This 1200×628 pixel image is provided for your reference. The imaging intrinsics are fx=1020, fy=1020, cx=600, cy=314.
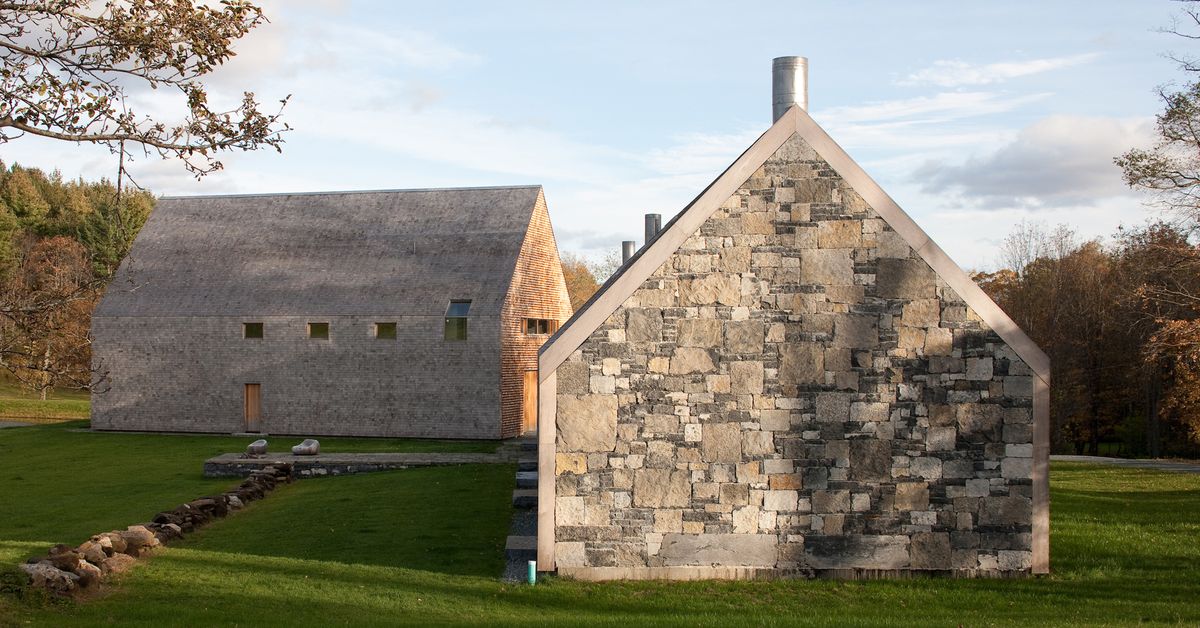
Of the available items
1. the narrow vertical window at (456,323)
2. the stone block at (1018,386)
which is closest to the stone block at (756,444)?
the stone block at (1018,386)

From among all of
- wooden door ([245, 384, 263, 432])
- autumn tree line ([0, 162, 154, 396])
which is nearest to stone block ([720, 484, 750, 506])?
autumn tree line ([0, 162, 154, 396])

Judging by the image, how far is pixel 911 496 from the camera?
13.2 m

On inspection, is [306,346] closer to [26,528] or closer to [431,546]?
[26,528]

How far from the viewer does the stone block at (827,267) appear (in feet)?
44.0

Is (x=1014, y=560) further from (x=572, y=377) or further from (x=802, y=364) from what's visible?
(x=572, y=377)

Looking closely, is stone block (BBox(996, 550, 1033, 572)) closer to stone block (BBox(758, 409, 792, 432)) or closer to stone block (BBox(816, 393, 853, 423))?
stone block (BBox(816, 393, 853, 423))

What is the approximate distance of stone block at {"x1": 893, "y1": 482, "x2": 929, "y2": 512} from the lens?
13227mm

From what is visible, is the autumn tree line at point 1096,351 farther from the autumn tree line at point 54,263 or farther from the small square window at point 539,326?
the autumn tree line at point 54,263

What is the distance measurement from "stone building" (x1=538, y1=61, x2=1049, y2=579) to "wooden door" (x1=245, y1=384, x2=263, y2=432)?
81.4 ft

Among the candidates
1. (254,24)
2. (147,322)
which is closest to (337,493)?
(254,24)

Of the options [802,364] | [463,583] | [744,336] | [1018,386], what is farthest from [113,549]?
[1018,386]

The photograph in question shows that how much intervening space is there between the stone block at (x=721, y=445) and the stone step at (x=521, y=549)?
11.1 feet

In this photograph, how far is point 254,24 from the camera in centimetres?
1009

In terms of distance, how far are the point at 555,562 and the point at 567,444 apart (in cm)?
154
